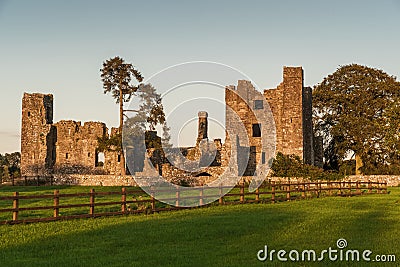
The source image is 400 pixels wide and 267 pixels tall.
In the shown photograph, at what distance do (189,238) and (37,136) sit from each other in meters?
42.9

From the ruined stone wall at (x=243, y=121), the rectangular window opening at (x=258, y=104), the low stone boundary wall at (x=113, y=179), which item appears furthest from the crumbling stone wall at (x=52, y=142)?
the rectangular window opening at (x=258, y=104)

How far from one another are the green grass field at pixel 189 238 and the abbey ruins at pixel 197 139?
87.2ft

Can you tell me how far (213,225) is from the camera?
16188 mm

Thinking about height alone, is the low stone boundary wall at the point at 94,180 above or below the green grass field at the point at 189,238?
above

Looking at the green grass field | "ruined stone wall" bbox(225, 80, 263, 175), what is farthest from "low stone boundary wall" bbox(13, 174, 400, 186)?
the green grass field

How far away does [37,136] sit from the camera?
5403 centimetres

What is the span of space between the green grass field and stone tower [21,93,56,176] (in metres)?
36.1

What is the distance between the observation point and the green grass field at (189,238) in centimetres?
1116

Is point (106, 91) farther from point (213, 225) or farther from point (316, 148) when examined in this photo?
point (213, 225)

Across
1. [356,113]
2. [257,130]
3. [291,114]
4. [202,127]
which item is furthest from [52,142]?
[356,113]

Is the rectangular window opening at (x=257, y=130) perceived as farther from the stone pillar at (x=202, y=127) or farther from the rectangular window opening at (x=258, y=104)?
the stone pillar at (x=202, y=127)

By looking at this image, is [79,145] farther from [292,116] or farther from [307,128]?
[307,128]

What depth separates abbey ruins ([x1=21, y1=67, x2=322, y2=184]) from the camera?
4772 centimetres

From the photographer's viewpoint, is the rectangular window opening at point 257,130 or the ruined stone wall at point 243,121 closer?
the ruined stone wall at point 243,121
